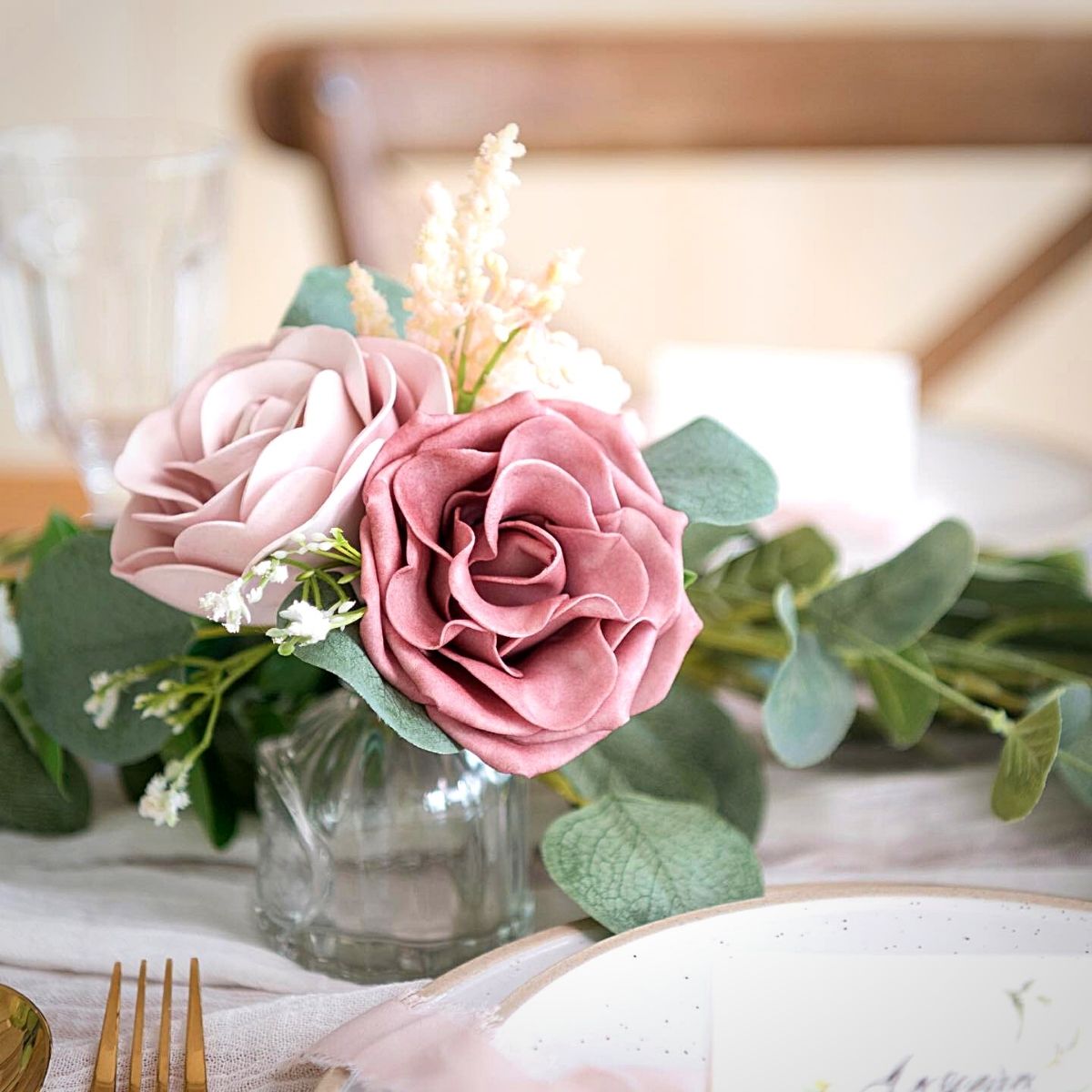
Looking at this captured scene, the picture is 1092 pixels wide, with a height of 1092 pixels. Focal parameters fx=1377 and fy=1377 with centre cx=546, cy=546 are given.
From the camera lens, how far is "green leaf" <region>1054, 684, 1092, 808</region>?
1.36ft

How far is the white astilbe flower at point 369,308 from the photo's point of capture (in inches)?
14.9

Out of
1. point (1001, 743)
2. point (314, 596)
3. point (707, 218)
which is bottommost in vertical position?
point (1001, 743)

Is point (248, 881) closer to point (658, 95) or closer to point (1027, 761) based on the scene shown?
point (1027, 761)

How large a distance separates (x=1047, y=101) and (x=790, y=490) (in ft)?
2.68

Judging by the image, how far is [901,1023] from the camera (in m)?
0.33

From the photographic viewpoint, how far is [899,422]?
2.05 ft

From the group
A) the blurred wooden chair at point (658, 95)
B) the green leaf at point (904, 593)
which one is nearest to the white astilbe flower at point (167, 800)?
the green leaf at point (904, 593)

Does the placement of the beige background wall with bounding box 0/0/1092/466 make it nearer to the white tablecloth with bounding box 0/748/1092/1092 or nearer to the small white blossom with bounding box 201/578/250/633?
the white tablecloth with bounding box 0/748/1092/1092

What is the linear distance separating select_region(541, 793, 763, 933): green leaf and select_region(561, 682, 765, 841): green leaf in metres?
0.04

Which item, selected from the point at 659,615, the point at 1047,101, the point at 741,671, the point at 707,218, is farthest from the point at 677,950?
the point at 707,218

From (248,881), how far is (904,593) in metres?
0.24

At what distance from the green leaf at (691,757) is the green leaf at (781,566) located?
0.24ft

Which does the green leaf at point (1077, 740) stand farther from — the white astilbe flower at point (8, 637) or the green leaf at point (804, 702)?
the white astilbe flower at point (8, 637)

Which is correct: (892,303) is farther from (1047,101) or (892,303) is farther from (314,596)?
(314,596)
